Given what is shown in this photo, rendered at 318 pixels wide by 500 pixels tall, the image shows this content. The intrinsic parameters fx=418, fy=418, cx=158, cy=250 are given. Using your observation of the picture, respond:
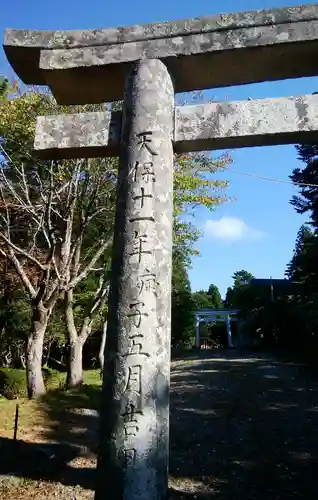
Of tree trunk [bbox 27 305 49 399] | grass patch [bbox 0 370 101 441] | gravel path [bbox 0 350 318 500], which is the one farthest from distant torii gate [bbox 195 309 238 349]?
tree trunk [bbox 27 305 49 399]

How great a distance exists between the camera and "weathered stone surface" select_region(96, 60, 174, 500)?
117 inches

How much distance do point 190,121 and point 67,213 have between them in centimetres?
874

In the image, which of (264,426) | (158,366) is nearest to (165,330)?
(158,366)

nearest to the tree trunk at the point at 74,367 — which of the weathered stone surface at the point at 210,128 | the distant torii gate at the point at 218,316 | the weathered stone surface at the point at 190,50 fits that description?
the weathered stone surface at the point at 210,128

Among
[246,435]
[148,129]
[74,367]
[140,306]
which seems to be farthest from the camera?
[74,367]

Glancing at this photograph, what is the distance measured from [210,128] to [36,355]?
911 cm

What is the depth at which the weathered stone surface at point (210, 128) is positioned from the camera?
366 centimetres

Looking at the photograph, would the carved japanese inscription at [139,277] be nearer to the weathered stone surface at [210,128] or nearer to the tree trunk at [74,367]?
the weathered stone surface at [210,128]

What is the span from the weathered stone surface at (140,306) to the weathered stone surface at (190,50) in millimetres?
255

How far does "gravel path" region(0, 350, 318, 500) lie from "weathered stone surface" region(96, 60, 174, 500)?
268 cm

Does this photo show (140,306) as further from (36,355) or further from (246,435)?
(36,355)

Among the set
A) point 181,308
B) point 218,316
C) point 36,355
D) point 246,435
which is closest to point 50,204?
point 36,355

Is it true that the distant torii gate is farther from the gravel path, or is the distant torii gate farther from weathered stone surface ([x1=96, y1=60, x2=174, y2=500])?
weathered stone surface ([x1=96, y1=60, x2=174, y2=500])

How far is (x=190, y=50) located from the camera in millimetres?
3768
